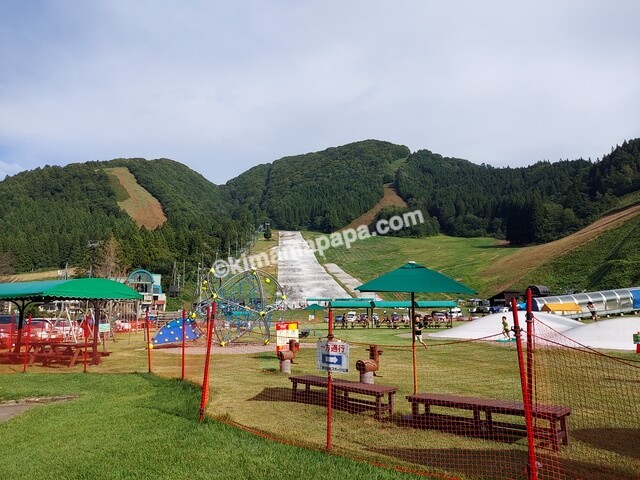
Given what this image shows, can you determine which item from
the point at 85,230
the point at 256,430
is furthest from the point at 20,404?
the point at 85,230

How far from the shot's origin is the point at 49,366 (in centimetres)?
1689

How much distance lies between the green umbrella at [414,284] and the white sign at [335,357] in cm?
308

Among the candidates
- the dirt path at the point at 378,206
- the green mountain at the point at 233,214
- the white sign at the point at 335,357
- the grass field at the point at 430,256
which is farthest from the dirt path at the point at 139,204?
the white sign at the point at 335,357

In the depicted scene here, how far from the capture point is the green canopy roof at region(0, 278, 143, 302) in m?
16.7

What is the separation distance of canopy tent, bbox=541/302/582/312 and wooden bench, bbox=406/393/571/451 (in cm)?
3780

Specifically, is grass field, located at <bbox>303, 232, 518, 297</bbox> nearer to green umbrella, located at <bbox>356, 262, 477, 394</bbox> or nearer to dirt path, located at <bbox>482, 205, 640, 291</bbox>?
dirt path, located at <bbox>482, 205, 640, 291</bbox>

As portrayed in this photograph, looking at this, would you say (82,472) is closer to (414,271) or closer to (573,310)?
(414,271)

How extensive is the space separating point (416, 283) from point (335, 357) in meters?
3.68

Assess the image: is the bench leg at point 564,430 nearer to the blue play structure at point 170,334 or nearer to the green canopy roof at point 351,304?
the blue play structure at point 170,334

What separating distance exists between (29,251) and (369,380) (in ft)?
358

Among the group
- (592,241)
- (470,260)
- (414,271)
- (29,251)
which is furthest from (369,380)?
(29,251)

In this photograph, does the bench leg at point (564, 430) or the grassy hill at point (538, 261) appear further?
the grassy hill at point (538, 261)

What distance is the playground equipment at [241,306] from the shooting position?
25.2 metres

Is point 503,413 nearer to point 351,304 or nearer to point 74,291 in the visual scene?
point 74,291
